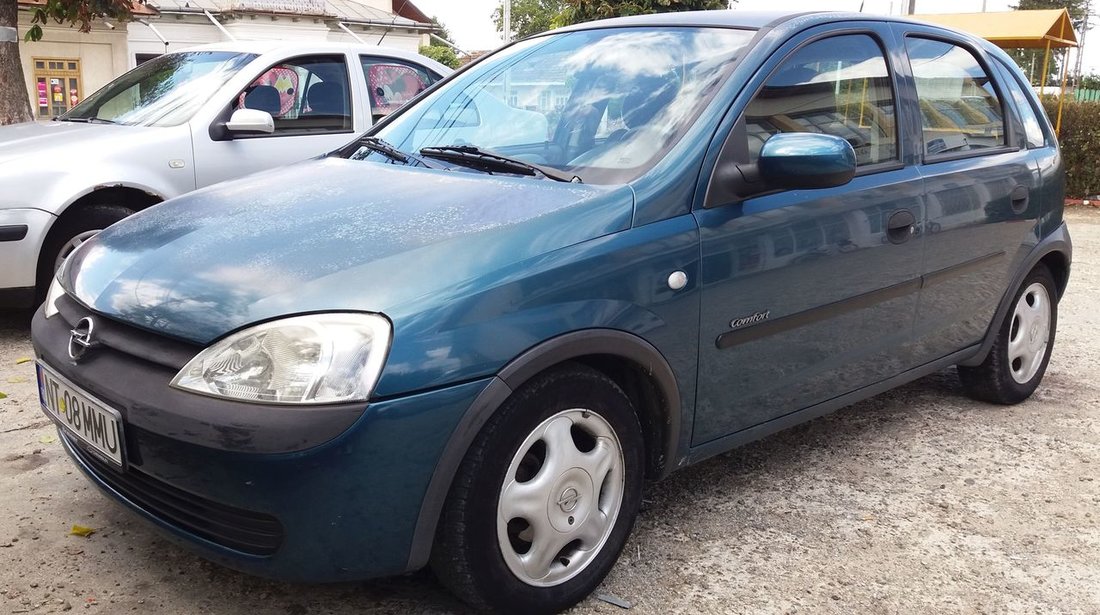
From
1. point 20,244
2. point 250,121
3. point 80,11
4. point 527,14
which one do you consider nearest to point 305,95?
point 250,121

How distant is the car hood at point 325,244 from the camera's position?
2271 millimetres

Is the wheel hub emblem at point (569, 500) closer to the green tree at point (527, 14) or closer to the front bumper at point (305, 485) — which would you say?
the front bumper at point (305, 485)

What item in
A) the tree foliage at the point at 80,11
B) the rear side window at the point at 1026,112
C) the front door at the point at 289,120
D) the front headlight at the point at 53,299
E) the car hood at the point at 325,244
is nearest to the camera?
the car hood at the point at 325,244

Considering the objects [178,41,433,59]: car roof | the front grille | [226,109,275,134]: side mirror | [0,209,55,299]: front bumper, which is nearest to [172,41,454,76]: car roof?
[178,41,433,59]: car roof

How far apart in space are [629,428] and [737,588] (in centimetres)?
56

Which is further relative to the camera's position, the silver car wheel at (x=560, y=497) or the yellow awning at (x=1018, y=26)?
the yellow awning at (x=1018, y=26)

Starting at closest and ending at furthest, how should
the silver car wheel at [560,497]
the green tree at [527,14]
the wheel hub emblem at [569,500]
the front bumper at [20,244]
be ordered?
the silver car wheel at [560,497], the wheel hub emblem at [569,500], the front bumper at [20,244], the green tree at [527,14]

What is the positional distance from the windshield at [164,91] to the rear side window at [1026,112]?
406 centimetres

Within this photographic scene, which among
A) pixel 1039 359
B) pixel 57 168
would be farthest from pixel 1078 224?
pixel 57 168

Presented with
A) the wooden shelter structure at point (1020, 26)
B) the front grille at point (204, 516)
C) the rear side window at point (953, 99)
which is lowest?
the front grille at point (204, 516)

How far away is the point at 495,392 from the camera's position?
89.4 inches

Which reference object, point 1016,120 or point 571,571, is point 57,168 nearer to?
point 571,571

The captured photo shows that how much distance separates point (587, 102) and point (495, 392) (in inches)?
48.1

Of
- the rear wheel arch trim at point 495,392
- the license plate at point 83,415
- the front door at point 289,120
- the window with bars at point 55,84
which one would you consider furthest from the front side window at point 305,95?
the window with bars at point 55,84
